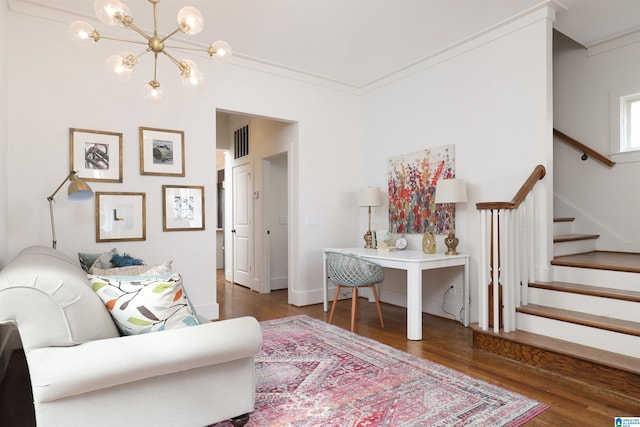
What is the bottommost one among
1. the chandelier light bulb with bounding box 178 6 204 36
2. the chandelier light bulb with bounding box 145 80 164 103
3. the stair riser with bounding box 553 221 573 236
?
the stair riser with bounding box 553 221 573 236

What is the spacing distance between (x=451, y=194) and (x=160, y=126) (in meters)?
3.08

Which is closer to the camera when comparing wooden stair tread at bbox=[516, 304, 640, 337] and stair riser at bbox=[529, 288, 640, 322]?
wooden stair tread at bbox=[516, 304, 640, 337]

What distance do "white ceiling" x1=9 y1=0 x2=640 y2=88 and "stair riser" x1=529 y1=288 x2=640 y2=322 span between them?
2.54 metres

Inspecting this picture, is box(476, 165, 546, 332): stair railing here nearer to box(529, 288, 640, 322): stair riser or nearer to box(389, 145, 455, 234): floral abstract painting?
box(529, 288, 640, 322): stair riser

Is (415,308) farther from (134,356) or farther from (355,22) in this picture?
(355,22)

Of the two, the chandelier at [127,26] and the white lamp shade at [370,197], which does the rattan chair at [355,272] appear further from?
the chandelier at [127,26]

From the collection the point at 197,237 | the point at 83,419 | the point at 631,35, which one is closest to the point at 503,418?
the point at 83,419

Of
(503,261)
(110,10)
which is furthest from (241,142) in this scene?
(503,261)

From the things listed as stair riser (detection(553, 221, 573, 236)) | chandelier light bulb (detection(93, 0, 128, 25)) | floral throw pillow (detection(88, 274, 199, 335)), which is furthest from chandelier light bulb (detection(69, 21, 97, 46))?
stair riser (detection(553, 221, 573, 236))

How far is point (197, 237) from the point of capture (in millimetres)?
4031

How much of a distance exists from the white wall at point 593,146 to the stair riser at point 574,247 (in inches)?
5.5

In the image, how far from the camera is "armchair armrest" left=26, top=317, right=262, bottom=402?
1.37 metres

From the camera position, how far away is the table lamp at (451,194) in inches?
149

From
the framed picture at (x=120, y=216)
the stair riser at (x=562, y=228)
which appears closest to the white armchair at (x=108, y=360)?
the framed picture at (x=120, y=216)
